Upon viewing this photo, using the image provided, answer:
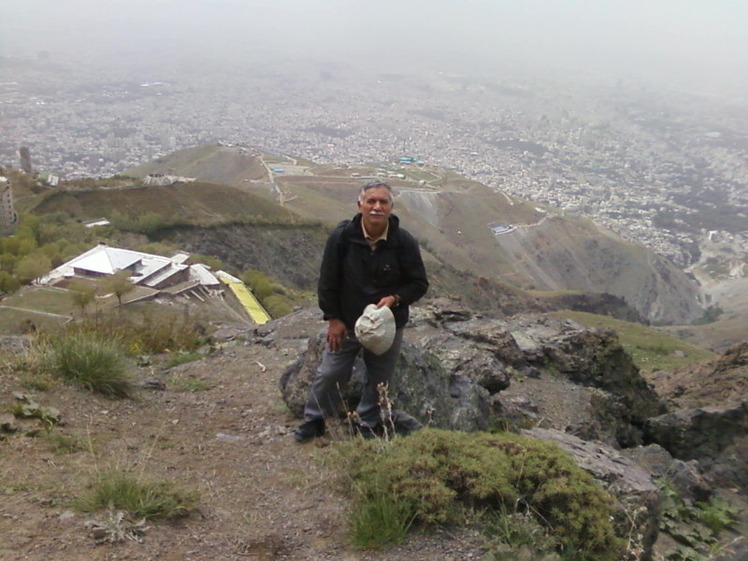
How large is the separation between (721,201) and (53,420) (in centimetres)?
15377

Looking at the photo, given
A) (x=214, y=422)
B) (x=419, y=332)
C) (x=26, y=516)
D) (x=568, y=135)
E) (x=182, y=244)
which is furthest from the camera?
(x=568, y=135)

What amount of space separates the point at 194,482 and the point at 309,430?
1.24 meters

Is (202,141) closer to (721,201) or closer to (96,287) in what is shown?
(721,201)

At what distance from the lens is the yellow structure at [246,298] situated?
24094 mm

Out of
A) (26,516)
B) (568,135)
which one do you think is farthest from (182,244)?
(568,135)

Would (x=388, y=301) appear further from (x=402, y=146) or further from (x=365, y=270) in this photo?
(x=402, y=146)

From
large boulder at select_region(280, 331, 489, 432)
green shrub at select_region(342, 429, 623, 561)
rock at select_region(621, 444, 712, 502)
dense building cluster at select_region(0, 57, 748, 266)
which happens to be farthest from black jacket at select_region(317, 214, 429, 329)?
dense building cluster at select_region(0, 57, 748, 266)

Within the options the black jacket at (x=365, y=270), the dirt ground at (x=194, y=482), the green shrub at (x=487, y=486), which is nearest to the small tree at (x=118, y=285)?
the dirt ground at (x=194, y=482)

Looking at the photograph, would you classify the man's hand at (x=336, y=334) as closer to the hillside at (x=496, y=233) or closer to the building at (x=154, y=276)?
the building at (x=154, y=276)

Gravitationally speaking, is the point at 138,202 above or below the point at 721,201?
above

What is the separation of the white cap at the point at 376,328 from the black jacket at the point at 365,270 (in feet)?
0.70

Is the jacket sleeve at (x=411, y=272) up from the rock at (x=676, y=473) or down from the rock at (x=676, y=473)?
up

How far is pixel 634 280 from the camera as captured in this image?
247ft

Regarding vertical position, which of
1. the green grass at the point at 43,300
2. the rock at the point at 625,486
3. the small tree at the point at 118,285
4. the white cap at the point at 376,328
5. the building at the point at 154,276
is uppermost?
the white cap at the point at 376,328
